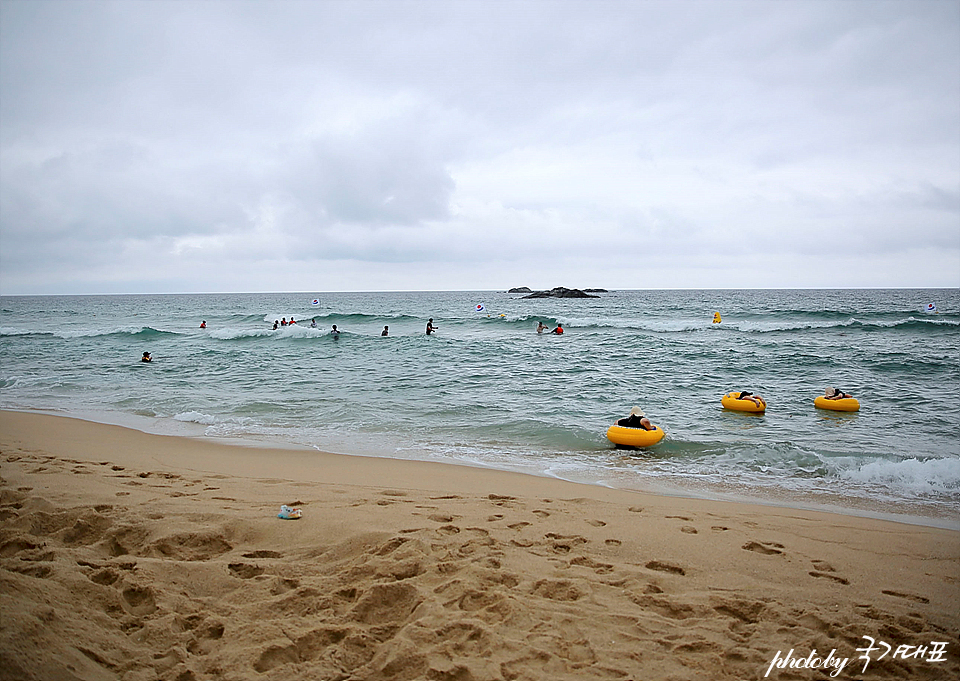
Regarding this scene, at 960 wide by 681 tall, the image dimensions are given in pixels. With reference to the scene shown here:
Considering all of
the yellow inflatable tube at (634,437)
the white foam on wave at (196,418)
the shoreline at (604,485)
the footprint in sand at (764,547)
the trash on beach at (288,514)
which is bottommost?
the shoreline at (604,485)

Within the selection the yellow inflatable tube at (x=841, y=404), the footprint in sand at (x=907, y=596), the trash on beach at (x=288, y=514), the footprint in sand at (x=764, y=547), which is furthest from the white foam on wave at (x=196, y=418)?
the yellow inflatable tube at (x=841, y=404)

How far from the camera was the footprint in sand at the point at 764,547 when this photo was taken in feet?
15.1

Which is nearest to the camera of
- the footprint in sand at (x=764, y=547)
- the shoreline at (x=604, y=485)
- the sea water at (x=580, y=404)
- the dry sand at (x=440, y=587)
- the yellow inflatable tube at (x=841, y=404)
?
the dry sand at (x=440, y=587)

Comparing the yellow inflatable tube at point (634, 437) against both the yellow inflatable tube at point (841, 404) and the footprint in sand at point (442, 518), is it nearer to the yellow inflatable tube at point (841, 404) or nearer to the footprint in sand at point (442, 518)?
the footprint in sand at point (442, 518)

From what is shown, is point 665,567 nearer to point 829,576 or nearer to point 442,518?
point 829,576

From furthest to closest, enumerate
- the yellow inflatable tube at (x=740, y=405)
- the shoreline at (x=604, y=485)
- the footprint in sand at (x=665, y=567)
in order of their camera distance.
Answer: the yellow inflatable tube at (x=740, y=405) < the shoreline at (x=604, y=485) < the footprint in sand at (x=665, y=567)

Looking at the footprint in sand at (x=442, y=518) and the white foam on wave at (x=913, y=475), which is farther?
the white foam on wave at (x=913, y=475)

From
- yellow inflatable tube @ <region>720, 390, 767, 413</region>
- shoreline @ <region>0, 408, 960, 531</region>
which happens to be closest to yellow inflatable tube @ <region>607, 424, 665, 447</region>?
shoreline @ <region>0, 408, 960, 531</region>

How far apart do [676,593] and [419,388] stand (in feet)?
39.0

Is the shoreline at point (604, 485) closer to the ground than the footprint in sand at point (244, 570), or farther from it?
closer to the ground

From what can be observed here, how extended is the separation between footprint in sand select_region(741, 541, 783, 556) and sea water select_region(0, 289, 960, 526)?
230 centimetres

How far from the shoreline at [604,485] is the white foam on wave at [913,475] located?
2.80ft

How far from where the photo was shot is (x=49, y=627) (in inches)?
107

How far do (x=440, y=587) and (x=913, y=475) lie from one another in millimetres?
7392
